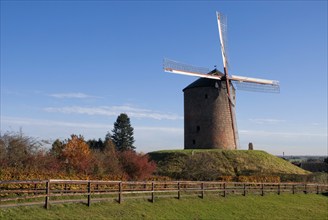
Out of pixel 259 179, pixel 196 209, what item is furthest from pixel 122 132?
pixel 196 209

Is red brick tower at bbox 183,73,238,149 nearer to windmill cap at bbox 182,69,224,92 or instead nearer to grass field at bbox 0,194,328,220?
windmill cap at bbox 182,69,224,92

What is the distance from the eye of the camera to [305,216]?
923 inches

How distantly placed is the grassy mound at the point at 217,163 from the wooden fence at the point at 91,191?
8228 mm

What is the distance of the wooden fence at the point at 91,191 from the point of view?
1430cm

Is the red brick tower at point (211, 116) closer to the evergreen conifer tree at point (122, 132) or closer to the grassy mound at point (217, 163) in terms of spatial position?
the grassy mound at point (217, 163)

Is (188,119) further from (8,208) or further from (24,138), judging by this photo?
(8,208)

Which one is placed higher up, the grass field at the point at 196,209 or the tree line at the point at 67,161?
the tree line at the point at 67,161

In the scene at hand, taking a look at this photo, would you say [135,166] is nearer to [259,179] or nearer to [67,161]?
[67,161]

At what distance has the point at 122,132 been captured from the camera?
91062 mm

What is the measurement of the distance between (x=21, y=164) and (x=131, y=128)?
6993 cm

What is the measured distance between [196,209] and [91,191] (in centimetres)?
536

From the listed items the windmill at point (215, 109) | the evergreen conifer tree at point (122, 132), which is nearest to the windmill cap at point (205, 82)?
the windmill at point (215, 109)

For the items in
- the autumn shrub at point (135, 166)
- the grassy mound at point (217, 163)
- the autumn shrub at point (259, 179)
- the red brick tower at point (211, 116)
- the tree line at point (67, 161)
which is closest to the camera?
the tree line at point (67, 161)

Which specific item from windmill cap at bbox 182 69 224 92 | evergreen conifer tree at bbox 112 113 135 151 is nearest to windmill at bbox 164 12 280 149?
windmill cap at bbox 182 69 224 92
